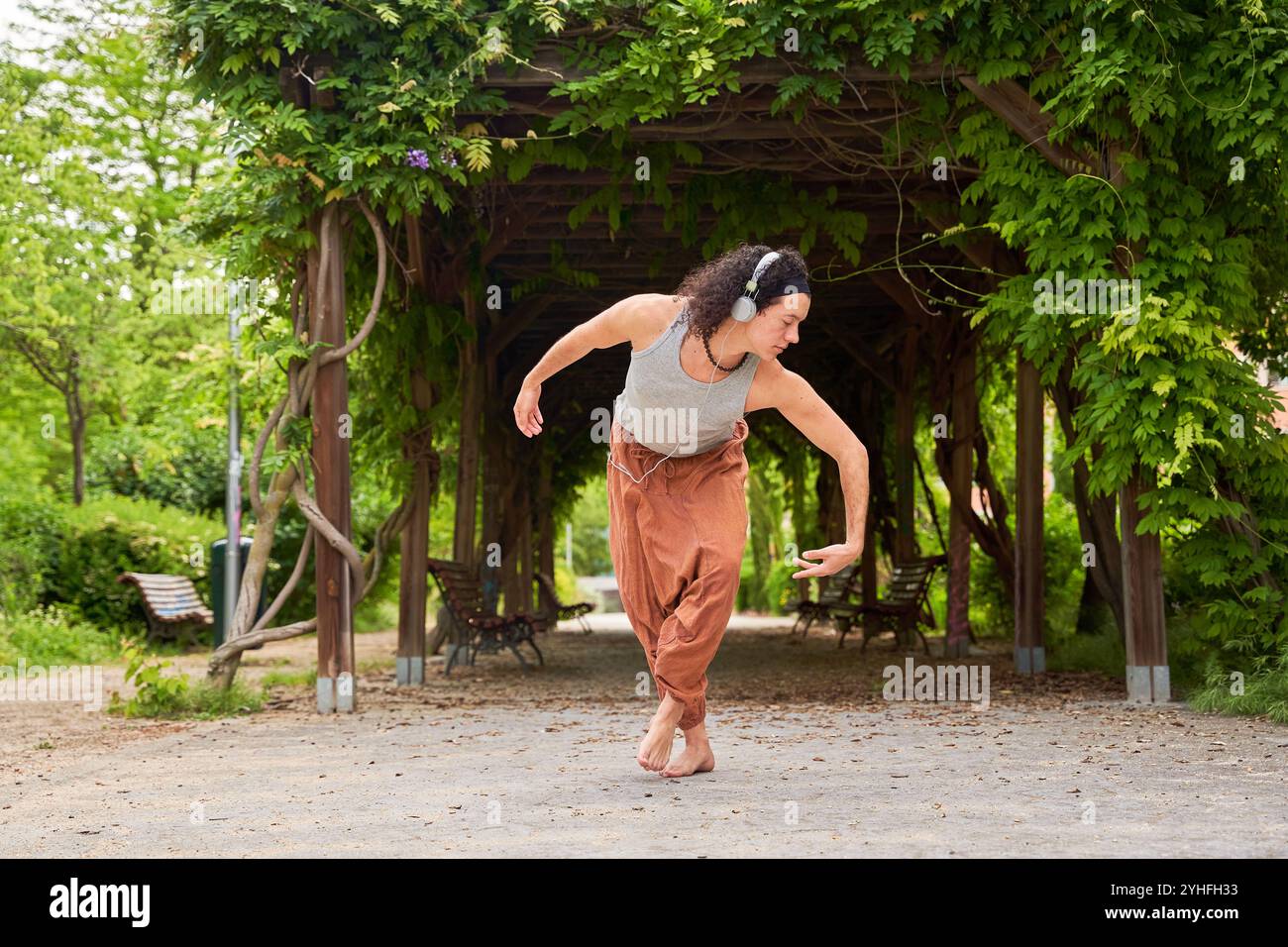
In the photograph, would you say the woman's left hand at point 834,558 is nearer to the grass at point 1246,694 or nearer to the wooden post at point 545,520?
the grass at point 1246,694

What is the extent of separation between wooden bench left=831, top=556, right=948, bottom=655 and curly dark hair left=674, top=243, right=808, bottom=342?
9.25 meters

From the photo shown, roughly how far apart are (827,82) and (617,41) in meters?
1.36

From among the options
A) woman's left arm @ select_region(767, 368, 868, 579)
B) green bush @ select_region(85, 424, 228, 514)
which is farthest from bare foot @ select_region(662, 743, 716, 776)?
green bush @ select_region(85, 424, 228, 514)

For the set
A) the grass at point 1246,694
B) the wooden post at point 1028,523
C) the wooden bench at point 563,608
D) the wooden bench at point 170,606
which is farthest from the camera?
the wooden bench at point 563,608

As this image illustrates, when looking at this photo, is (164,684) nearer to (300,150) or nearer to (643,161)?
(300,150)

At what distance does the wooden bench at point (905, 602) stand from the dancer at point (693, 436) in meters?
8.79

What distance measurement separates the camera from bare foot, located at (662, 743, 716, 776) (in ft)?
18.0

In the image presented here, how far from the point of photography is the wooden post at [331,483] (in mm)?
9094

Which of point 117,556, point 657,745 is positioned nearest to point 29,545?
point 117,556

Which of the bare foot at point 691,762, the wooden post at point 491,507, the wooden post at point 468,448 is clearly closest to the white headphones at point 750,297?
the bare foot at point 691,762

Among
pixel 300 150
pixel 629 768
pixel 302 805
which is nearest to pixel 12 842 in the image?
pixel 302 805

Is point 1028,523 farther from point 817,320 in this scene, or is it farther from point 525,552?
point 525,552

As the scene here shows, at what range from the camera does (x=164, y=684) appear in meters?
8.98

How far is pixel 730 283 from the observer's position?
4.78m
